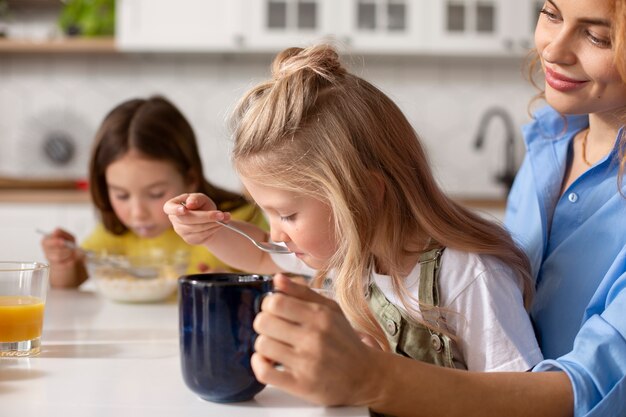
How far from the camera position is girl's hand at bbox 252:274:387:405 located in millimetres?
781

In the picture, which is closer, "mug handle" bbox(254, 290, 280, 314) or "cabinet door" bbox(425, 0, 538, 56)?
"mug handle" bbox(254, 290, 280, 314)

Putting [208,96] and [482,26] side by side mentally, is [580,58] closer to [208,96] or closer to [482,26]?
[482,26]

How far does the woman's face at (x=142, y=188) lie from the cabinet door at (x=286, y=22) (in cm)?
182

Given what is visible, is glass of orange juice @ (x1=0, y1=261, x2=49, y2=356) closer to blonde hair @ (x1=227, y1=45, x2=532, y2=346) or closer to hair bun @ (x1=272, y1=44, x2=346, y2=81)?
blonde hair @ (x1=227, y1=45, x2=532, y2=346)

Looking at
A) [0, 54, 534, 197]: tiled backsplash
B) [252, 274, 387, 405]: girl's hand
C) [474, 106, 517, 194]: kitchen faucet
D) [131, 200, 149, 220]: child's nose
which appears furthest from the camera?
[0, 54, 534, 197]: tiled backsplash

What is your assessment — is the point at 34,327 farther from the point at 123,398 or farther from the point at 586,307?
the point at 586,307

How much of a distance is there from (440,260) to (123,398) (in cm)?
47

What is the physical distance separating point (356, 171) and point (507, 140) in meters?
3.06

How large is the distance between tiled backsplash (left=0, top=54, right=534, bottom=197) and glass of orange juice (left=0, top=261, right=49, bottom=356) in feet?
9.66

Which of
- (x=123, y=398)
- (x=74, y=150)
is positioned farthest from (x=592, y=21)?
(x=74, y=150)

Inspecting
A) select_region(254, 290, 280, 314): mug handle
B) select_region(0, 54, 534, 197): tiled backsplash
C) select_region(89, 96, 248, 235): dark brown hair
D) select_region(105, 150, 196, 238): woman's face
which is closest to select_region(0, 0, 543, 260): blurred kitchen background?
select_region(0, 54, 534, 197): tiled backsplash

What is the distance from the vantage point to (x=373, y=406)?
857 millimetres

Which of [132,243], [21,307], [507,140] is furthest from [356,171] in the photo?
[507,140]

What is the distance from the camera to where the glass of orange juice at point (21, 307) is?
1065mm
